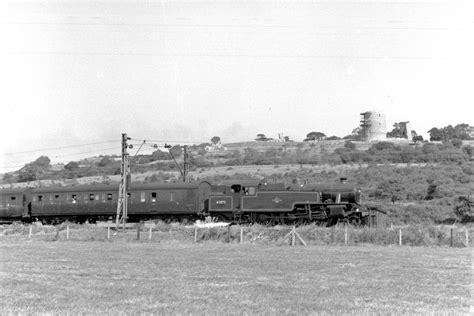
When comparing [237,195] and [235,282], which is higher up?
[237,195]

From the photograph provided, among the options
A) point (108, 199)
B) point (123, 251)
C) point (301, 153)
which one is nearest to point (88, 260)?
point (123, 251)

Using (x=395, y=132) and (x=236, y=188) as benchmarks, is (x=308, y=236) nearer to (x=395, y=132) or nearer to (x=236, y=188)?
(x=236, y=188)

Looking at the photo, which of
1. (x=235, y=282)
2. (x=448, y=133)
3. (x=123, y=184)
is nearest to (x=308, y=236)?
(x=123, y=184)

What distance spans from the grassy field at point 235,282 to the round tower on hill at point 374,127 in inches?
4430

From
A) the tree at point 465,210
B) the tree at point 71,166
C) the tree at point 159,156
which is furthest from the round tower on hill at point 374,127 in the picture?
the tree at point 465,210

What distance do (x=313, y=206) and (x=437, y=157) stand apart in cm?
5633

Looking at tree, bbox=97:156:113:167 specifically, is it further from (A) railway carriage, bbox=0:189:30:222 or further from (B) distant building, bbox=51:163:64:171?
(A) railway carriage, bbox=0:189:30:222

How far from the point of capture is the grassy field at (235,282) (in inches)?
468

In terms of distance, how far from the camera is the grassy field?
39.0ft

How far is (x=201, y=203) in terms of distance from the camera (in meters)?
41.5

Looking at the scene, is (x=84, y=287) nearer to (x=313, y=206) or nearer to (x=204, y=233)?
(x=204, y=233)

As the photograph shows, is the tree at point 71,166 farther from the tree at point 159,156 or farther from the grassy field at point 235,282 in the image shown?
the grassy field at point 235,282

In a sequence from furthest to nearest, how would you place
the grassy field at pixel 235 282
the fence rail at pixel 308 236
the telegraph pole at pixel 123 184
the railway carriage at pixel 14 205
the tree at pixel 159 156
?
the tree at pixel 159 156 → the railway carriage at pixel 14 205 → the telegraph pole at pixel 123 184 → the fence rail at pixel 308 236 → the grassy field at pixel 235 282

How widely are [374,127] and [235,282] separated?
125 m
